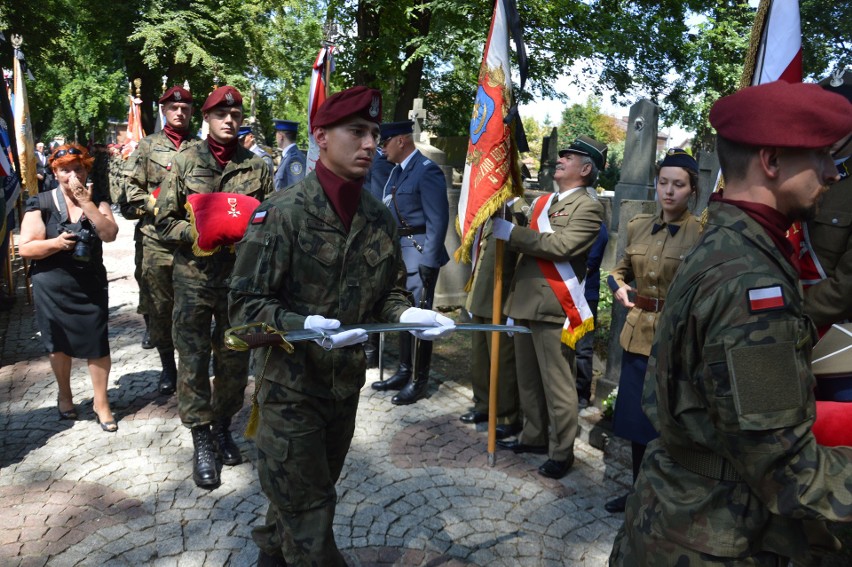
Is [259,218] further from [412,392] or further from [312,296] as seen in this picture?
[412,392]

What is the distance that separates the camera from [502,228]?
4594mm

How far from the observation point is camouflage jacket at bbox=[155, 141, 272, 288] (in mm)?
4492

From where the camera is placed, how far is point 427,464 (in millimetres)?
4781

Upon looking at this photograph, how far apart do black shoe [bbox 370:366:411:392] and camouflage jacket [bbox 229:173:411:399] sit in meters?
3.49

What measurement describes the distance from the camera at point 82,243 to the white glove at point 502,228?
298 cm

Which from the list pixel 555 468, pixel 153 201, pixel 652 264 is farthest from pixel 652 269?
pixel 153 201

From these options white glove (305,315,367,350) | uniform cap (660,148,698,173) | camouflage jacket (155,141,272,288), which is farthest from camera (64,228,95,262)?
uniform cap (660,148,698,173)

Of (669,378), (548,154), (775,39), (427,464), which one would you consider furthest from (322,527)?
(548,154)

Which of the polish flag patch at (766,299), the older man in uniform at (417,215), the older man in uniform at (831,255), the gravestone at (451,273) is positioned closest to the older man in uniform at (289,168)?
the gravestone at (451,273)

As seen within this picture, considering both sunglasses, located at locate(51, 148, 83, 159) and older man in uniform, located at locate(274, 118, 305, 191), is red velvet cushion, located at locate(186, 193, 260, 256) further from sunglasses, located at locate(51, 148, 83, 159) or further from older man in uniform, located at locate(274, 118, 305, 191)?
older man in uniform, located at locate(274, 118, 305, 191)

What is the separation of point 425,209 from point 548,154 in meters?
11.1

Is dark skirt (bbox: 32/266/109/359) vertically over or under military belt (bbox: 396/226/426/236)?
under

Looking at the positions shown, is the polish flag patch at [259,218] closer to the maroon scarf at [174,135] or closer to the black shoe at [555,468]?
the black shoe at [555,468]

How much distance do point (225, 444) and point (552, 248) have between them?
8.54 ft
